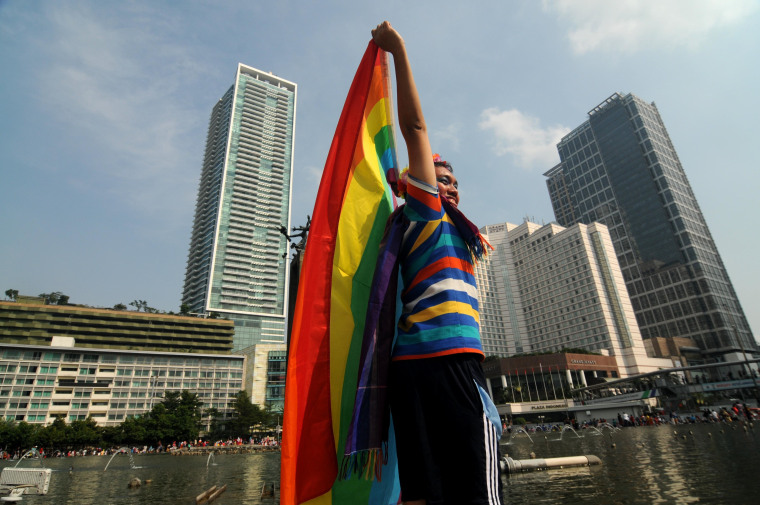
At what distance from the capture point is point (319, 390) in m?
2.60

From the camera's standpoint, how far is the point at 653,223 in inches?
Result: 4043

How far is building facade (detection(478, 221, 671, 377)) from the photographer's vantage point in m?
91.2

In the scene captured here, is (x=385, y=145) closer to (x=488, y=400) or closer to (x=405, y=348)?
(x=405, y=348)

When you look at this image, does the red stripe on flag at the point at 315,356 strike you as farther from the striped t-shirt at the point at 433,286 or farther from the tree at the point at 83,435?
the tree at the point at 83,435

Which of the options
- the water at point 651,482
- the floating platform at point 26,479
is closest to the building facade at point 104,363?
the floating platform at point 26,479

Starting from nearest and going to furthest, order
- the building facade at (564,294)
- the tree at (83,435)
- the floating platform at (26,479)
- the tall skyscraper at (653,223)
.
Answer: the floating platform at (26,479)
the tree at (83,435)
the building facade at (564,294)
the tall skyscraper at (653,223)

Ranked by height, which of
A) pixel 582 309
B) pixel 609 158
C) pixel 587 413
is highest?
pixel 609 158

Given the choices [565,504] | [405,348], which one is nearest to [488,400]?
[405,348]

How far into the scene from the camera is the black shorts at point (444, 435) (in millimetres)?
2029

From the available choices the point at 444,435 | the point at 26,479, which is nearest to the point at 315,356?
the point at 444,435

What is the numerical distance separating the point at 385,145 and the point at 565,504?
686cm

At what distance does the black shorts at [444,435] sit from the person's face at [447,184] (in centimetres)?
125

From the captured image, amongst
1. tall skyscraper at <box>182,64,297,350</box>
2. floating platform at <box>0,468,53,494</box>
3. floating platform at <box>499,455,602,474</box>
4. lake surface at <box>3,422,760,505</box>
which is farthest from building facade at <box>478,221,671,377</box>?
floating platform at <box>0,468,53,494</box>

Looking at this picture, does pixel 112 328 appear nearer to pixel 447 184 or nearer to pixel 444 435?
pixel 447 184
